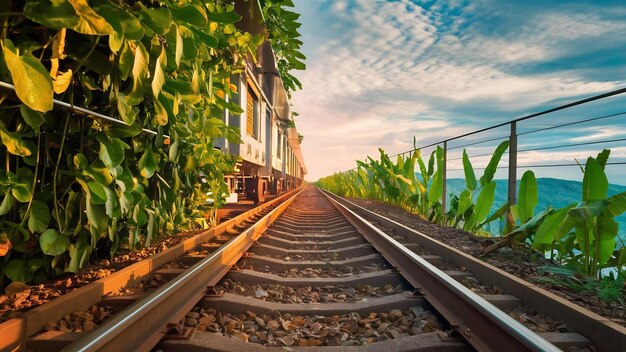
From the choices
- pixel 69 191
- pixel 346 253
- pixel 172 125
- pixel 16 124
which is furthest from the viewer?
pixel 346 253

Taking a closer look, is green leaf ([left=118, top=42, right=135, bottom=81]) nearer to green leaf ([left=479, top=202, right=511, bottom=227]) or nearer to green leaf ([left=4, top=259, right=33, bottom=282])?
green leaf ([left=4, top=259, right=33, bottom=282])

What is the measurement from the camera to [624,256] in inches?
106

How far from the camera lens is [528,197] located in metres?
4.12

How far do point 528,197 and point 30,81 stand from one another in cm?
432

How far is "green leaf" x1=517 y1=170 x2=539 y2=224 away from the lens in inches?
161

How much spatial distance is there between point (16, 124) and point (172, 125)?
1211 millimetres

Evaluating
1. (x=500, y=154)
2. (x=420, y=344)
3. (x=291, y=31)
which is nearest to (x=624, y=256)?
(x=420, y=344)

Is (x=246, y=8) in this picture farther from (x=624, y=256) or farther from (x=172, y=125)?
(x=624, y=256)

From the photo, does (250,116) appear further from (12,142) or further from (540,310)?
(540,310)

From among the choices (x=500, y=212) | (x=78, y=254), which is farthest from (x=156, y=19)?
(x=500, y=212)

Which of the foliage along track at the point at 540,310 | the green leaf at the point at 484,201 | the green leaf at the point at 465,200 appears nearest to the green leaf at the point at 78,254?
the foliage along track at the point at 540,310

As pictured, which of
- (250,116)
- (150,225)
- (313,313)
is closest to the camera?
(313,313)

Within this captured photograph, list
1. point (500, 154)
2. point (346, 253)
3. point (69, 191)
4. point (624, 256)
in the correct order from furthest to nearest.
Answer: point (500, 154), point (346, 253), point (624, 256), point (69, 191)

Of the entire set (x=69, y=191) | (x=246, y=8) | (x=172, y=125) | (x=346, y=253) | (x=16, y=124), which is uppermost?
(x=246, y=8)
